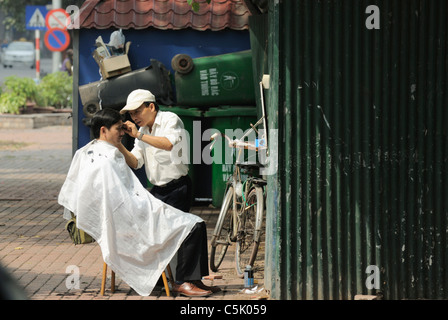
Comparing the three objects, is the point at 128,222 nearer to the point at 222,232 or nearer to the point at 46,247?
the point at 222,232

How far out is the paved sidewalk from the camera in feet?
21.8

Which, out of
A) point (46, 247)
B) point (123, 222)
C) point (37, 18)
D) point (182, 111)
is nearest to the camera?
point (123, 222)

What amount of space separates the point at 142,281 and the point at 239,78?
16.5 feet

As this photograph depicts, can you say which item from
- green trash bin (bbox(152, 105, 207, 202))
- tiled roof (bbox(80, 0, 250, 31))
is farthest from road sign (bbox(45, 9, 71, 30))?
green trash bin (bbox(152, 105, 207, 202))

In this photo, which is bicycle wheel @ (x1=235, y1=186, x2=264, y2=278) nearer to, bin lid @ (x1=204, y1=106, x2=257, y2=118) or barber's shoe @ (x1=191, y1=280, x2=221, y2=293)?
barber's shoe @ (x1=191, y1=280, x2=221, y2=293)

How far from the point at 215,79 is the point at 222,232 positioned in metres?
3.82

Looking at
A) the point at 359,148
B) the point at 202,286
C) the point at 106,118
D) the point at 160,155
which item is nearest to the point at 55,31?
the point at 160,155

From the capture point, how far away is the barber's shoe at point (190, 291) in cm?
651

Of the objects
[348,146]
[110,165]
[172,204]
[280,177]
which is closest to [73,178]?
[110,165]

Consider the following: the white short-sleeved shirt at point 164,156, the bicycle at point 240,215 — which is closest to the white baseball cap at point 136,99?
the white short-sleeved shirt at point 164,156

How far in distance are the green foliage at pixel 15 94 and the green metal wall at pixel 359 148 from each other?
1841 cm

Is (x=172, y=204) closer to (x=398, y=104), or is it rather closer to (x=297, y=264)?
(x=297, y=264)

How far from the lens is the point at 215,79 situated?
1097 centimetres

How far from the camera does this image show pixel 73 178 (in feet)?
21.1
